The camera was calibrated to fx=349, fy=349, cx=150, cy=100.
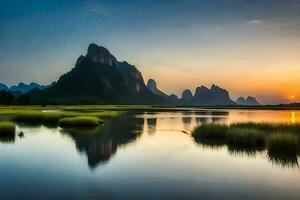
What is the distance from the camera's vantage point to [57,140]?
3522cm

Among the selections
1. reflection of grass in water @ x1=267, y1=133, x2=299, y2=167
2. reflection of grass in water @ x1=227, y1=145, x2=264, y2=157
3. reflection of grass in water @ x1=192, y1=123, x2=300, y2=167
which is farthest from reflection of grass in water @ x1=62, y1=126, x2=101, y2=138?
reflection of grass in water @ x1=267, y1=133, x2=299, y2=167

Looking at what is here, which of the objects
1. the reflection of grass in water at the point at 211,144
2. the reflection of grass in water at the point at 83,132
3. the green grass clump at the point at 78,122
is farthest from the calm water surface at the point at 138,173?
the green grass clump at the point at 78,122

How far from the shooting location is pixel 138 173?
20172mm

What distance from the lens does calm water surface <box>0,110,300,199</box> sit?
15.5 meters

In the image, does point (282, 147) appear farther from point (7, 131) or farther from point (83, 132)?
point (7, 131)

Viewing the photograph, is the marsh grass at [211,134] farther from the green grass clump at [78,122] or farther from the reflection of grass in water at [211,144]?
the green grass clump at [78,122]

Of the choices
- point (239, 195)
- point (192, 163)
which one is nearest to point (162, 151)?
point (192, 163)

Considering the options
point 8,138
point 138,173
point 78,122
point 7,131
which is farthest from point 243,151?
point 78,122

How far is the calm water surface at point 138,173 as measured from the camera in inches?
611

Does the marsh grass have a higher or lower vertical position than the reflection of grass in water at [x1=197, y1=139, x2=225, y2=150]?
higher

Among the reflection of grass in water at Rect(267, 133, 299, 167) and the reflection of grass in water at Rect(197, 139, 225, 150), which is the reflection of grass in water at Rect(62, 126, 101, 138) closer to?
the reflection of grass in water at Rect(197, 139, 225, 150)

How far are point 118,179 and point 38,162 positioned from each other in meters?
7.84

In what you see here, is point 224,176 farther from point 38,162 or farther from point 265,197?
point 38,162

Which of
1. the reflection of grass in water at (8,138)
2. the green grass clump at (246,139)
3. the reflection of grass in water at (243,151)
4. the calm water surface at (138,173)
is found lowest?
the calm water surface at (138,173)
